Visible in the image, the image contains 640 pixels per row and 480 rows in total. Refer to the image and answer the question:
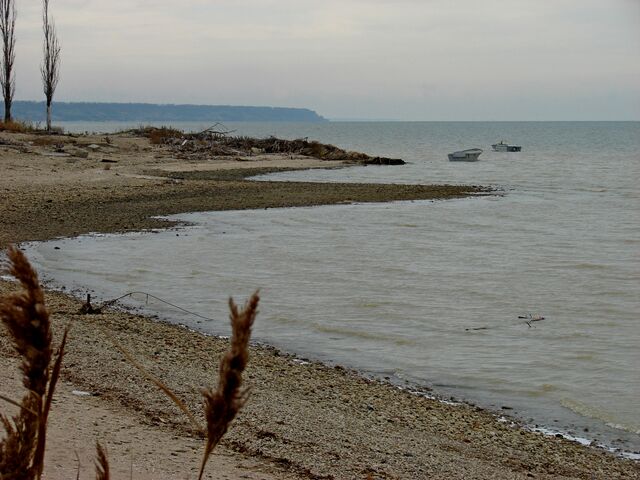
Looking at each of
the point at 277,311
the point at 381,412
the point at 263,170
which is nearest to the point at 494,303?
the point at 277,311

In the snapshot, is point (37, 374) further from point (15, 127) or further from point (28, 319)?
point (15, 127)

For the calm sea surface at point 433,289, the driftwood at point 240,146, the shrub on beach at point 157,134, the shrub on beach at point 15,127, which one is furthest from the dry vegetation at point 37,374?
the shrub on beach at point 157,134

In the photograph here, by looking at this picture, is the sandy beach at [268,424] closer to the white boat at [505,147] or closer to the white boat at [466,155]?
the white boat at [466,155]

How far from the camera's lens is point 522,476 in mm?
6066

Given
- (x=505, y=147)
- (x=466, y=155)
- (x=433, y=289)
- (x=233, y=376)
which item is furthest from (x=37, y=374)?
(x=505, y=147)

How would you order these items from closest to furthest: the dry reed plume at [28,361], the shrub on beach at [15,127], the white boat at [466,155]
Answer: the dry reed plume at [28,361] < the shrub on beach at [15,127] < the white boat at [466,155]

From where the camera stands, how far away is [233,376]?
1.48m

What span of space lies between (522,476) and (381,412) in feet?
5.43

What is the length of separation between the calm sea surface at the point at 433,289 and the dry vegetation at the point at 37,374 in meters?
6.48

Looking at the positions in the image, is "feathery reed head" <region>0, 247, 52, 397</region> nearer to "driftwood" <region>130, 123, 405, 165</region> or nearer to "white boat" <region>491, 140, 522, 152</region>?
"driftwood" <region>130, 123, 405, 165</region>

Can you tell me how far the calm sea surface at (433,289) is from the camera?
912cm

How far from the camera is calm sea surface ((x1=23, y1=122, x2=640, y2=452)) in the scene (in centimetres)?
912

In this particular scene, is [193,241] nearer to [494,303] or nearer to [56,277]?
[56,277]

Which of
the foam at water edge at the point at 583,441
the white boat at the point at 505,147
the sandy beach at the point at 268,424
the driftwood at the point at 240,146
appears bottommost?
the foam at water edge at the point at 583,441
